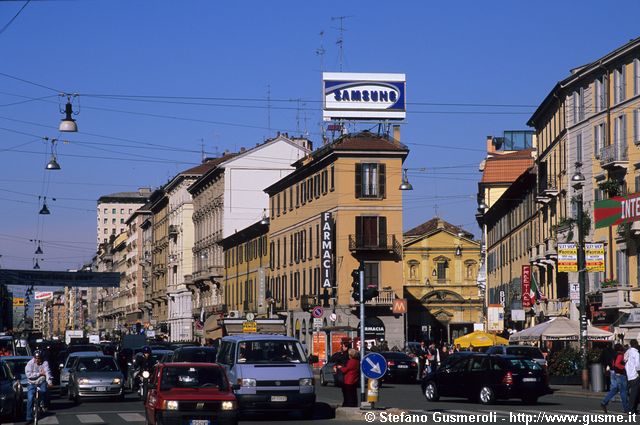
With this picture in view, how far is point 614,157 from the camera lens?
55938mm

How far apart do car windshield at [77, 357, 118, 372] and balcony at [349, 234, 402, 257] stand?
3949 cm

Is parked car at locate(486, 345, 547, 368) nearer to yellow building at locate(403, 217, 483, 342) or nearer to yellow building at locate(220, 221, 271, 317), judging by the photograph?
yellow building at locate(220, 221, 271, 317)

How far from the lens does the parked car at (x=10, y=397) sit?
27941 mm

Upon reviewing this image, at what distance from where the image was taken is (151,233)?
15812cm

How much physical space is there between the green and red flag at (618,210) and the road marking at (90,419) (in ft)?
71.8

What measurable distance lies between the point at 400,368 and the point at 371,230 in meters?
26.1

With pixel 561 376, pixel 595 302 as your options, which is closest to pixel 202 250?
pixel 595 302

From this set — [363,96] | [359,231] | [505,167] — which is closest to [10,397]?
[359,231]

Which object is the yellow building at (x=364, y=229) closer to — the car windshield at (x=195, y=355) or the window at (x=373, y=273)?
the window at (x=373, y=273)

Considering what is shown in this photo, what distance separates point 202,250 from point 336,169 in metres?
44.0

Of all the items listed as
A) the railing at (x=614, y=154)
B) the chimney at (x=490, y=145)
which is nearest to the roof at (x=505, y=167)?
the chimney at (x=490, y=145)

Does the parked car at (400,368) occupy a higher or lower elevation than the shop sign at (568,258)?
lower

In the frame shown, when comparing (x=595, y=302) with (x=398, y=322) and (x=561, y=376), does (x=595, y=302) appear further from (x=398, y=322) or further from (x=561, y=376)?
(x=398, y=322)

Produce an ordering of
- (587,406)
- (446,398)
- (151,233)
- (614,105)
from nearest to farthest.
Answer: (587,406) → (446,398) → (614,105) → (151,233)
